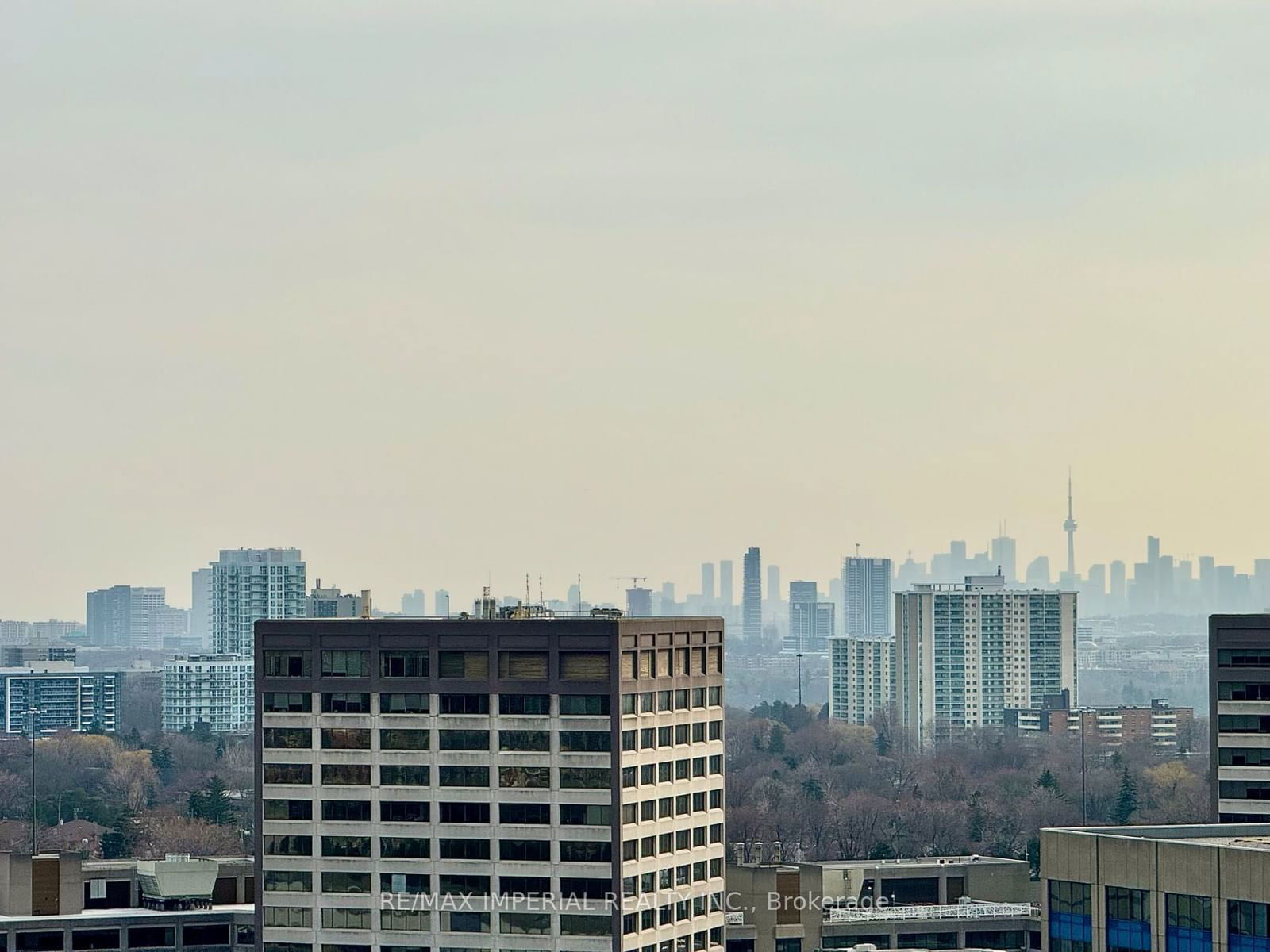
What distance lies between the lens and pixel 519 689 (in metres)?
88.0

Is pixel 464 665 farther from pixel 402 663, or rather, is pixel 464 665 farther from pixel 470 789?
pixel 470 789

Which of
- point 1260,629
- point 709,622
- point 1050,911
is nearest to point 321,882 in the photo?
point 709,622

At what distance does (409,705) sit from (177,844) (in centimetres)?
9870

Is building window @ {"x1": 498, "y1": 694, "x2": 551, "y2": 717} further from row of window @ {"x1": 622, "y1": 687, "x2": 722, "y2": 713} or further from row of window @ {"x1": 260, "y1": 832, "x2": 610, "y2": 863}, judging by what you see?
row of window @ {"x1": 260, "y1": 832, "x2": 610, "y2": 863}

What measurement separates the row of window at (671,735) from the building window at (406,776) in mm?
7511

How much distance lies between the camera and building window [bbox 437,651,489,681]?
8850 centimetres

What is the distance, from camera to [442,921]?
8700cm

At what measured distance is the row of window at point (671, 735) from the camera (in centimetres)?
8812

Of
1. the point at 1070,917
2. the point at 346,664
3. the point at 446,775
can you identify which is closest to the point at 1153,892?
the point at 1070,917

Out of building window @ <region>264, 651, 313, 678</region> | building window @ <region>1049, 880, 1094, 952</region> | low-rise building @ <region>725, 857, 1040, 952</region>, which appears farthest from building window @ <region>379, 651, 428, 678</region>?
building window @ <region>1049, 880, 1094, 952</region>

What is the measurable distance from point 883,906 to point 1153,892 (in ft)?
181

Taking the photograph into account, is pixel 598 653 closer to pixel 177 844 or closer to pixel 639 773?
pixel 639 773

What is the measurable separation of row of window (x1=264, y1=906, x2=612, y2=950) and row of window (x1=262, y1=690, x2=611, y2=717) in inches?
289

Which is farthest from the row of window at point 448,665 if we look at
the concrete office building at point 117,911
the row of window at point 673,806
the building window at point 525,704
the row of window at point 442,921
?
the concrete office building at point 117,911
